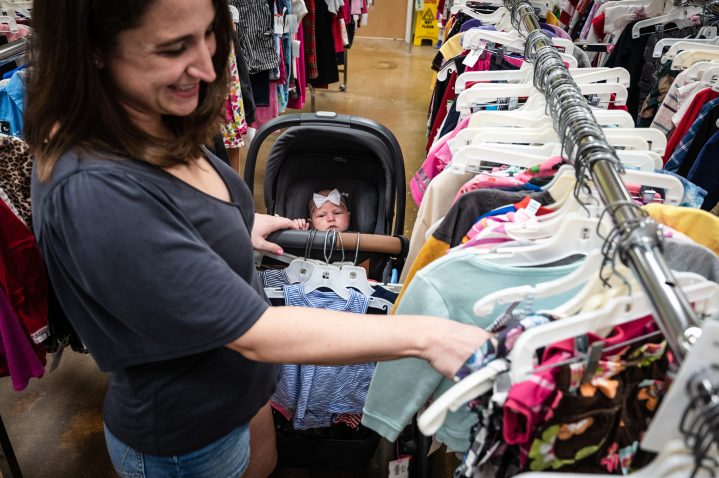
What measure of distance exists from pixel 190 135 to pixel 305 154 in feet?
4.43

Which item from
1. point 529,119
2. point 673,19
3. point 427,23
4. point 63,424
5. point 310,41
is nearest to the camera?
point 529,119

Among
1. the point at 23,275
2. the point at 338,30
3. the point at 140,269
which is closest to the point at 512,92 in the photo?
the point at 140,269

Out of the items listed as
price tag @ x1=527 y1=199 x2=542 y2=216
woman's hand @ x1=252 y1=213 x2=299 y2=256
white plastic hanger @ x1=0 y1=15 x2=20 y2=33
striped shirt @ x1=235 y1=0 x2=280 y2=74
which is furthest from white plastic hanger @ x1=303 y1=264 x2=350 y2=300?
striped shirt @ x1=235 y1=0 x2=280 y2=74

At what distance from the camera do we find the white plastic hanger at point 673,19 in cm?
262

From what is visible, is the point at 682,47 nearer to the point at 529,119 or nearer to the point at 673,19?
the point at 673,19

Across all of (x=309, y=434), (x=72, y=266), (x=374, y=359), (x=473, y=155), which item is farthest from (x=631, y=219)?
(x=309, y=434)

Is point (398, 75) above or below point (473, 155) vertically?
below

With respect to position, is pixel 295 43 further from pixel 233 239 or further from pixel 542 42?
pixel 233 239

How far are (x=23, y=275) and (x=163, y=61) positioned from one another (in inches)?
39.2

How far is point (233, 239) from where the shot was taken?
100 cm

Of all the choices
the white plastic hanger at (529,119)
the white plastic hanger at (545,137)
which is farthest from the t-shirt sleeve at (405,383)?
the white plastic hanger at (529,119)

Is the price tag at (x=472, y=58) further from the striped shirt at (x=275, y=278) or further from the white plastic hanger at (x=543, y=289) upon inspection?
the white plastic hanger at (x=543, y=289)

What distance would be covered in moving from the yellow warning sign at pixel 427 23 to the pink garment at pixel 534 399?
7.60 m

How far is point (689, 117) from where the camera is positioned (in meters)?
1.89
